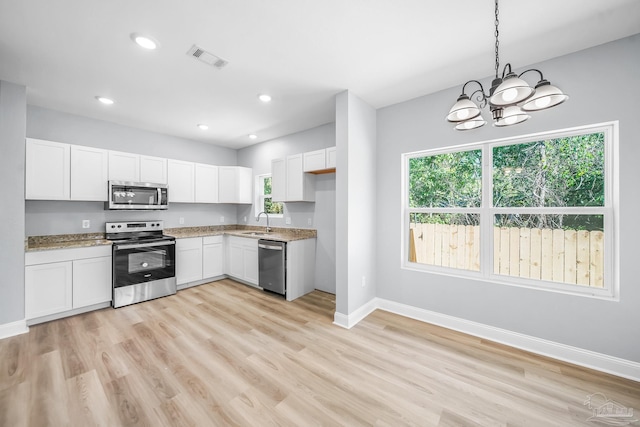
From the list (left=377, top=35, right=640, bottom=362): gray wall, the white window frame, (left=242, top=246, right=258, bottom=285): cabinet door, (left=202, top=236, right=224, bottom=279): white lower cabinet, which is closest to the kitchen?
(left=377, top=35, right=640, bottom=362): gray wall

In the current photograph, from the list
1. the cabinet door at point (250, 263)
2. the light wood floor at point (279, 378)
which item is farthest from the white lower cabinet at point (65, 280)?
the cabinet door at point (250, 263)

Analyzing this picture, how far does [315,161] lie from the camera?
12.7ft

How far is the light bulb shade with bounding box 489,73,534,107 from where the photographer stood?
1.30 m

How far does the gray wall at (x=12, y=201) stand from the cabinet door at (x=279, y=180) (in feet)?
9.94

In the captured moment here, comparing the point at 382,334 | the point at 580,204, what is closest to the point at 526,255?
the point at 580,204

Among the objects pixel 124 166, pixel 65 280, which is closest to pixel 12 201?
pixel 65 280

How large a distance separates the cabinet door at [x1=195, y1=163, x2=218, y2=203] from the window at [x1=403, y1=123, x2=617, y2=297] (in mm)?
3728

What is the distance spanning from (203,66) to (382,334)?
3.39 metres

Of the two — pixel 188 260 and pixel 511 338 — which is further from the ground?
pixel 188 260

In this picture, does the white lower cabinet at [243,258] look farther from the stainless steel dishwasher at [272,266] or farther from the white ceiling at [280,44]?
the white ceiling at [280,44]

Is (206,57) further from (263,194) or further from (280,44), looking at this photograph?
(263,194)

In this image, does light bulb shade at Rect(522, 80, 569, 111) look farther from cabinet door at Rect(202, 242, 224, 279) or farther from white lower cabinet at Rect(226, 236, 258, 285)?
cabinet door at Rect(202, 242, 224, 279)

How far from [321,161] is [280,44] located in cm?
181

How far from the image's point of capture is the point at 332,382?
2018 mm
